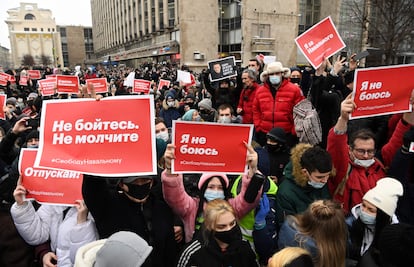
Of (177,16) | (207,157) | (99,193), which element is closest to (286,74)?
(207,157)

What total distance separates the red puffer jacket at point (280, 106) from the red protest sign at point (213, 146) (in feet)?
7.60

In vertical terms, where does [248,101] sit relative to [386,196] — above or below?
above

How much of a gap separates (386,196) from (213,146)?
1414mm

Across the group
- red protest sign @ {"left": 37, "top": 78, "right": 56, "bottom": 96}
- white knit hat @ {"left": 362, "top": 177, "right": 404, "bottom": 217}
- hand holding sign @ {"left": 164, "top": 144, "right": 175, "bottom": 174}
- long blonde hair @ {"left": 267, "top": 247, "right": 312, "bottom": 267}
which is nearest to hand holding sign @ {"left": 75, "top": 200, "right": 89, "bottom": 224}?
hand holding sign @ {"left": 164, "top": 144, "right": 175, "bottom": 174}

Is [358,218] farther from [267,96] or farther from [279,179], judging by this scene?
[267,96]

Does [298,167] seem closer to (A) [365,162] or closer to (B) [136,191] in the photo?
(A) [365,162]

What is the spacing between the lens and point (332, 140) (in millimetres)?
3070

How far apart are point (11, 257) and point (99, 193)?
973 millimetres

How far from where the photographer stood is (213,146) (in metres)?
2.88

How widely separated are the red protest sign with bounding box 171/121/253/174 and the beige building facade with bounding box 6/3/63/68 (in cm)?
11169

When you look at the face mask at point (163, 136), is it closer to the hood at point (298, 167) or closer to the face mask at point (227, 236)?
the hood at point (298, 167)

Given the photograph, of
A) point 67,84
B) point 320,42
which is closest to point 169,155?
point 320,42

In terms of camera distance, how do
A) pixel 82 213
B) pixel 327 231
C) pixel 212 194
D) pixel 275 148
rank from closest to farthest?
1. pixel 327 231
2. pixel 82 213
3. pixel 212 194
4. pixel 275 148

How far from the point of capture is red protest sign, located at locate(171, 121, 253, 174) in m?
2.84
